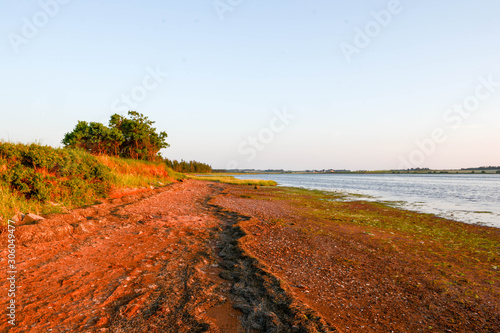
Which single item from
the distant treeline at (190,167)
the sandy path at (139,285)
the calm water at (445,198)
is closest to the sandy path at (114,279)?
the sandy path at (139,285)

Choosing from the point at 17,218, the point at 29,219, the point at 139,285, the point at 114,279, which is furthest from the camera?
the point at 29,219

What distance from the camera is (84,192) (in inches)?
517

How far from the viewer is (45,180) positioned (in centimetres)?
1095

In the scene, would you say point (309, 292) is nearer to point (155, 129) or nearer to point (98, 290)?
point (98, 290)

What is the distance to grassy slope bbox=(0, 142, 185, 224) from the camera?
30.8 feet

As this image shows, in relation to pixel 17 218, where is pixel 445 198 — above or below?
below

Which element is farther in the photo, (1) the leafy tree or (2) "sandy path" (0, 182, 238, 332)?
(1) the leafy tree

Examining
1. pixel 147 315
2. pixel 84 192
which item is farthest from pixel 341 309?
pixel 84 192

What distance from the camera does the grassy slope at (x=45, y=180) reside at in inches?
370

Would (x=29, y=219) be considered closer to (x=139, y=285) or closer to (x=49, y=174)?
(x=49, y=174)

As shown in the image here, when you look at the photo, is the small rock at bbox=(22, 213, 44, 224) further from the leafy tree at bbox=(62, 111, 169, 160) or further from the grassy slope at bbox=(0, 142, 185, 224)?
the leafy tree at bbox=(62, 111, 169, 160)

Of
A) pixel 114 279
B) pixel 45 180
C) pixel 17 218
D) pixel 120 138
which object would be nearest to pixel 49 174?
pixel 45 180

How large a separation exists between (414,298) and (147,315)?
581cm

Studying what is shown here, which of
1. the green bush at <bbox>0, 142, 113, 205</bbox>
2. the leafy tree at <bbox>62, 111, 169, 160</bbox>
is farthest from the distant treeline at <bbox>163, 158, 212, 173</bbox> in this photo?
the green bush at <bbox>0, 142, 113, 205</bbox>
